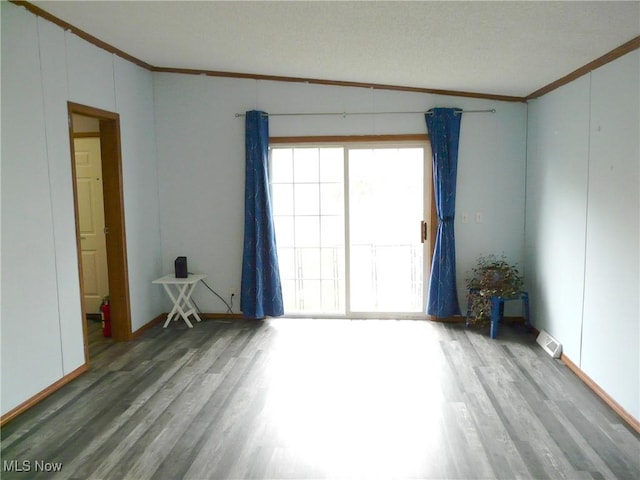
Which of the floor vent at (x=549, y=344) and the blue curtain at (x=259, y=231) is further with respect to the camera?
the blue curtain at (x=259, y=231)

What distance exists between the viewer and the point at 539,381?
134 inches

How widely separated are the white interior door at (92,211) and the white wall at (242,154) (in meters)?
0.69

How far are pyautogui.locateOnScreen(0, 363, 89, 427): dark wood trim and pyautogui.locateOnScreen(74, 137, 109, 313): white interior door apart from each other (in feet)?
5.45

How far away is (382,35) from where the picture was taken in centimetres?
305

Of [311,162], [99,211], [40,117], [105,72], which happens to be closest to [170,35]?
[105,72]

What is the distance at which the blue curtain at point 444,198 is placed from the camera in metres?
4.67

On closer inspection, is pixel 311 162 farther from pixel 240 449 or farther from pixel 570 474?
pixel 570 474

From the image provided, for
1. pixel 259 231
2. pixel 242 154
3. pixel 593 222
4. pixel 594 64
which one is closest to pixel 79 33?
pixel 242 154

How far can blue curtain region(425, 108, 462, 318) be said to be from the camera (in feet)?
15.3

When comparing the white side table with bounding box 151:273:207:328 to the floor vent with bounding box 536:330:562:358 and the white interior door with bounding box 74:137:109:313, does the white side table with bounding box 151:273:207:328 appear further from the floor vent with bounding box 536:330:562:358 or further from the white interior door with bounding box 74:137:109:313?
the floor vent with bounding box 536:330:562:358

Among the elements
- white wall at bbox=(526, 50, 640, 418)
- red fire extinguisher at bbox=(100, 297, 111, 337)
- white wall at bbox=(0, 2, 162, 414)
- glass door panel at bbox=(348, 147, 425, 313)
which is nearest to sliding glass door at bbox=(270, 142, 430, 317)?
glass door panel at bbox=(348, 147, 425, 313)

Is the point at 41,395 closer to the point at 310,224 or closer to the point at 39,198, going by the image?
the point at 39,198

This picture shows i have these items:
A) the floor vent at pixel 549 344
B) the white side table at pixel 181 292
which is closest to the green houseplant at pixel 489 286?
the floor vent at pixel 549 344

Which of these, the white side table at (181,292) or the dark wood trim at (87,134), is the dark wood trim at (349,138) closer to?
the white side table at (181,292)
